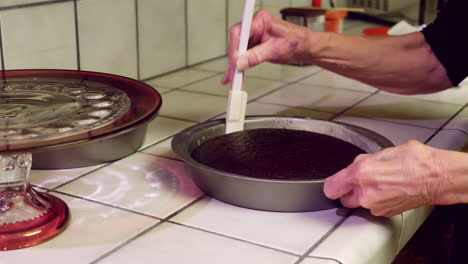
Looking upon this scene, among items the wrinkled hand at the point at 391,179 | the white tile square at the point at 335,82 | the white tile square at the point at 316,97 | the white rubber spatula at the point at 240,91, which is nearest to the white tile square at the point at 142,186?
the white rubber spatula at the point at 240,91

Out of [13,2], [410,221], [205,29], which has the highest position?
[13,2]

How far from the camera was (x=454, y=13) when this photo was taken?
118 cm

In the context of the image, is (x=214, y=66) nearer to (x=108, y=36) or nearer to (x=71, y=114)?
(x=108, y=36)

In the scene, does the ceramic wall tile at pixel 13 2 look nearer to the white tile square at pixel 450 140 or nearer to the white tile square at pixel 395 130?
the white tile square at pixel 395 130

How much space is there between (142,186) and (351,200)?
0.30m

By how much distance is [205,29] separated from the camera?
1678 mm

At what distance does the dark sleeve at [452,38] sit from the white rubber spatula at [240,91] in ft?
1.55

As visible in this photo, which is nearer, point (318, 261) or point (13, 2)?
point (318, 261)

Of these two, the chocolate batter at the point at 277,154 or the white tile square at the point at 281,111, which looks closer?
the chocolate batter at the point at 277,154

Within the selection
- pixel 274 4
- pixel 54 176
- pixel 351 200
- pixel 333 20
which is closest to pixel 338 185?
pixel 351 200

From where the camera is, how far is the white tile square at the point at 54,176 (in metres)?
0.90

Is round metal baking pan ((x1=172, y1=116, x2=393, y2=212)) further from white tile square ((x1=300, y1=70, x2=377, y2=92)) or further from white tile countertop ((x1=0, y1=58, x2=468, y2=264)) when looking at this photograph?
white tile square ((x1=300, y1=70, x2=377, y2=92))

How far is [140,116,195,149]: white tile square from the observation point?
3.59 ft

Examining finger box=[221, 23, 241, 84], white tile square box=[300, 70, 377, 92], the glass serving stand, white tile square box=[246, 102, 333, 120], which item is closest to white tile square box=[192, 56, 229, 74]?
white tile square box=[300, 70, 377, 92]
